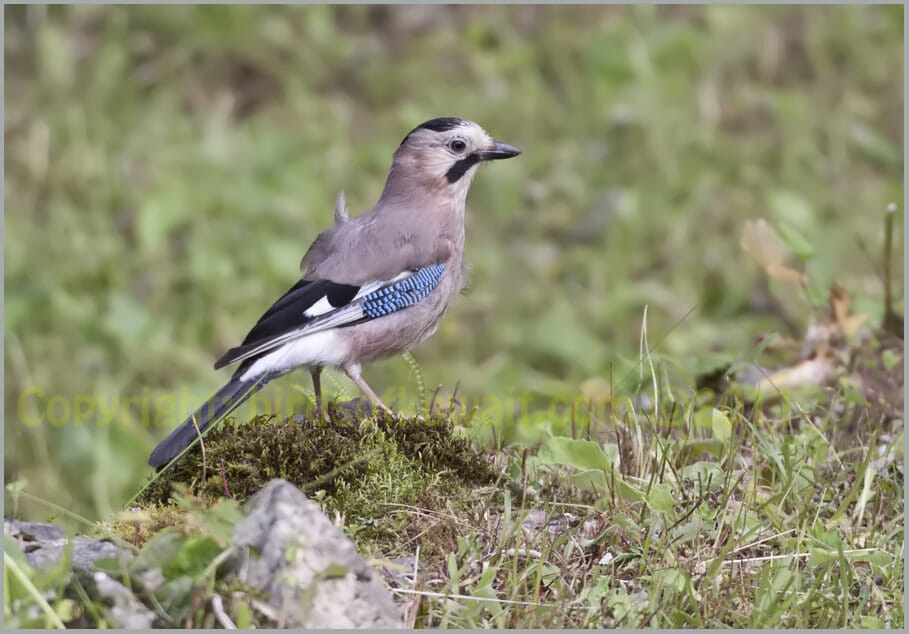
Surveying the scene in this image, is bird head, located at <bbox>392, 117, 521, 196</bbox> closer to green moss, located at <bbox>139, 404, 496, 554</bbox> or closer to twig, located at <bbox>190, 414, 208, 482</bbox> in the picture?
green moss, located at <bbox>139, 404, 496, 554</bbox>

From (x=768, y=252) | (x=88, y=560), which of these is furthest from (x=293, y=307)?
(x=768, y=252)

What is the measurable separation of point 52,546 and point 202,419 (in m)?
0.64

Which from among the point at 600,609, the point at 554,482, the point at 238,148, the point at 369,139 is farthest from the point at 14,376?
the point at 600,609

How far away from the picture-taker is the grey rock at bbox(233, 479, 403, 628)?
3.04 meters

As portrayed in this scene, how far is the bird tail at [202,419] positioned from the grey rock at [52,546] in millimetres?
346

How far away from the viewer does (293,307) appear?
437cm

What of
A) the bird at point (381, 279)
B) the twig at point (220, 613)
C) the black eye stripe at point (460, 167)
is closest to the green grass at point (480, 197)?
the bird at point (381, 279)

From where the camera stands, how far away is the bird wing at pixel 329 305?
4.29 meters

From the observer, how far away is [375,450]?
3.75 metres

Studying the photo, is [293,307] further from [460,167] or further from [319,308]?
[460,167]

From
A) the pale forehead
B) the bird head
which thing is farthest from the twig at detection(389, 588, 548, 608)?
the pale forehead

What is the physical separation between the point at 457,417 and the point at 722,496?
95 centimetres

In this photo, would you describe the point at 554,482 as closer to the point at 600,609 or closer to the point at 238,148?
the point at 600,609

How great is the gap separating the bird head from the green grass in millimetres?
847
